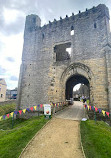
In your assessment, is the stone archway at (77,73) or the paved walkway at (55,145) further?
the stone archway at (77,73)

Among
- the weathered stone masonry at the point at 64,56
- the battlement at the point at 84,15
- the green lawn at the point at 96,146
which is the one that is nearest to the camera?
the green lawn at the point at 96,146

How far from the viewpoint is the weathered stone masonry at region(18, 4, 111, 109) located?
9.73 metres

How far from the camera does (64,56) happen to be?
1566 cm

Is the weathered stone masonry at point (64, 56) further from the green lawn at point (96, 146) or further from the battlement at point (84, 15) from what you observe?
the green lawn at point (96, 146)

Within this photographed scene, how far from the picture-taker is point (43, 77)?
12.6 meters

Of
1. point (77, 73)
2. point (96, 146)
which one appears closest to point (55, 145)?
point (96, 146)

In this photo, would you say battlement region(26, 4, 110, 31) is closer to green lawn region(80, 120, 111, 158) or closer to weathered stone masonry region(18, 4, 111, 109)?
weathered stone masonry region(18, 4, 111, 109)

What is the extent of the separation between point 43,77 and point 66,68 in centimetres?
330

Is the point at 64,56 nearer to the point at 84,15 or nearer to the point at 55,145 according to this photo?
the point at 84,15

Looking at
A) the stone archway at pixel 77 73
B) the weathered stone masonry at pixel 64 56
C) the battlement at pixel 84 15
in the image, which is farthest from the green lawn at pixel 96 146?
the battlement at pixel 84 15

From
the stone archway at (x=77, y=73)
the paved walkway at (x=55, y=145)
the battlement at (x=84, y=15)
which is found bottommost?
the paved walkway at (x=55, y=145)

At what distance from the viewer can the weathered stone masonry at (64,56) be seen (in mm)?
9734

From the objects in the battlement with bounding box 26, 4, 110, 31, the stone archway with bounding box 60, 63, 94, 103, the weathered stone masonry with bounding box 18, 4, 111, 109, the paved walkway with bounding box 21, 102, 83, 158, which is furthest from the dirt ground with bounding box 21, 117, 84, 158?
the battlement with bounding box 26, 4, 110, 31

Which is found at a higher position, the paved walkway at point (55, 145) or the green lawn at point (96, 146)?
the green lawn at point (96, 146)
